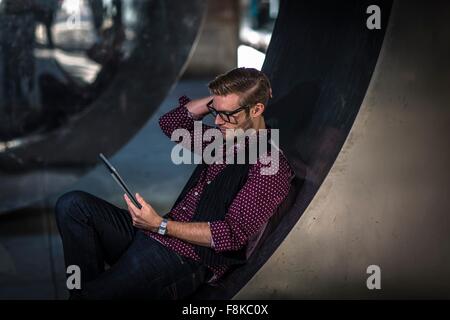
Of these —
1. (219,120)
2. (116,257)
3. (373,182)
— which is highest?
(219,120)

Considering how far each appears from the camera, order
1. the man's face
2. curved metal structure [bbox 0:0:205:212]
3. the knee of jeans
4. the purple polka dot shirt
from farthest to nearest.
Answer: curved metal structure [bbox 0:0:205:212], the knee of jeans, the man's face, the purple polka dot shirt

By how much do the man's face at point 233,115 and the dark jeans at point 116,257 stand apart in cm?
54

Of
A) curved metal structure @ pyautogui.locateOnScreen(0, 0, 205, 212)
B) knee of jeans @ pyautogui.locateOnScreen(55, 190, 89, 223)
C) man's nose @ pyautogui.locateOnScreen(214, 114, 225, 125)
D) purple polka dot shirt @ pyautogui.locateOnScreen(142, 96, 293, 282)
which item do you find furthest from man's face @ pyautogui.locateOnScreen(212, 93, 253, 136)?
curved metal structure @ pyautogui.locateOnScreen(0, 0, 205, 212)

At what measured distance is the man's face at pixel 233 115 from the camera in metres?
3.12

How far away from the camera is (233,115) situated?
123 inches

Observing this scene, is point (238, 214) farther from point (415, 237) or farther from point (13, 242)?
point (13, 242)

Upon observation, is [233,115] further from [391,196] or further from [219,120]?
[391,196]

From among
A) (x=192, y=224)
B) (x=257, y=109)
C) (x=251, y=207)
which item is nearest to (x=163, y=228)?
(x=192, y=224)

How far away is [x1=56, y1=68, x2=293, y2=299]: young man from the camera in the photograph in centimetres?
299

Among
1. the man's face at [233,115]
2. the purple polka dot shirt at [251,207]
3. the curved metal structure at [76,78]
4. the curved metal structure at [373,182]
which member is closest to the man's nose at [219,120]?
the man's face at [233,115]

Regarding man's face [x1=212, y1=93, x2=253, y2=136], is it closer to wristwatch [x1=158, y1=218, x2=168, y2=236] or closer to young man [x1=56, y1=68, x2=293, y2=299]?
young man [x1=56, y1=68, x2=293, y2=299]

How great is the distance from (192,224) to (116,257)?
58 centimetres

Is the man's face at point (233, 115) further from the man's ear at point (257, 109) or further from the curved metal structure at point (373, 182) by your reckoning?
the curved metal structure at point (373, 182)

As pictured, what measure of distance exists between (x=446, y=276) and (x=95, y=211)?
4.61 ft
